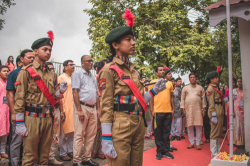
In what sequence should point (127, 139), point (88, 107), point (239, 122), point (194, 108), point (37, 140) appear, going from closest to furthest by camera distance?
point (127, 139), point (37, 140), point (88, 107), point (239, 122), point (194, 108)

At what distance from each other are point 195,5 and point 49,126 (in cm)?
1638

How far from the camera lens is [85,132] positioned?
181 inches

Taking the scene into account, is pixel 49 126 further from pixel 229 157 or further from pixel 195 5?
pixel 195 5

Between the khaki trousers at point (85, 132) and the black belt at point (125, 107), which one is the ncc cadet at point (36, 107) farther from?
the khaki trousers at point (85, 132)

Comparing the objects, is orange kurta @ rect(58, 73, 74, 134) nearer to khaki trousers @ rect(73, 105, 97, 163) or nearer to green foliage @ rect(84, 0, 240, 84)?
khaki trousers @ rect(73, 105, 97, 163)

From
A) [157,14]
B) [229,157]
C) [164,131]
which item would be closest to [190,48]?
[157,14]

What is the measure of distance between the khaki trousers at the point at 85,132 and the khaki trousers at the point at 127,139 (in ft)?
7.52

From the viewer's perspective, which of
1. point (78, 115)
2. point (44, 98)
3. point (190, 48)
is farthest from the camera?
point (190, 48)

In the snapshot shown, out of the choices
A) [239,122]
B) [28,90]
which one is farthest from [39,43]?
[239,122]

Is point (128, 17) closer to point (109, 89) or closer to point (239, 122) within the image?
point (109, 89)

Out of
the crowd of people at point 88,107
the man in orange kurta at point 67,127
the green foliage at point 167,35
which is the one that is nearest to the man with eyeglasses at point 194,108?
the crowd of people at point 88,107

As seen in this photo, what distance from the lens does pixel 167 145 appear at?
5551 millimetres

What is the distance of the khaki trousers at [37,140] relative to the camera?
113 inches

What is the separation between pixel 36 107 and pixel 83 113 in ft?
4.89
